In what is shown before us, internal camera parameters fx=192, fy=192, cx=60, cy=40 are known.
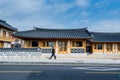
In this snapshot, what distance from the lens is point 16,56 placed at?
25.9 meters

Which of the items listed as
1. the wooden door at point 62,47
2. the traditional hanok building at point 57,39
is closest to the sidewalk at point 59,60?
the traditional hanok building at point 57,39

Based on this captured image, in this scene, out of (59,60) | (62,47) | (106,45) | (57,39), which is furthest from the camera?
(106,45)

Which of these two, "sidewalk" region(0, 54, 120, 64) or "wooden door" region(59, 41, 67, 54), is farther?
"wooden door" region(59, 41, 67, 54)

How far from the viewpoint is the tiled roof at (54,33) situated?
3375 cm

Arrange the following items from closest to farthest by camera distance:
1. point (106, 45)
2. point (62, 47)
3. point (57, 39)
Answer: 1. point (57, 39)
2. point (62, 47)
3. point (106, 45)

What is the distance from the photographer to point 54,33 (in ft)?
119

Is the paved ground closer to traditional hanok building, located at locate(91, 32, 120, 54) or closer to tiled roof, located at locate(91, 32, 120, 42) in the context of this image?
traditional hanok building, located at locate(91, 32, 120, 54)

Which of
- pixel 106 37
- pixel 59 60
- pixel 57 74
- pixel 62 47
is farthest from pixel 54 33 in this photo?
pixel 57 74

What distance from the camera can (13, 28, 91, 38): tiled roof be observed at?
3375 centimetres

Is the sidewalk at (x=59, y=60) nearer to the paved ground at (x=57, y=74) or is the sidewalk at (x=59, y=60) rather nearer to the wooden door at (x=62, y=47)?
the paved ground at (x=57, y=74)

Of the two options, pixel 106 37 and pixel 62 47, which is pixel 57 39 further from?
pixel 106 37

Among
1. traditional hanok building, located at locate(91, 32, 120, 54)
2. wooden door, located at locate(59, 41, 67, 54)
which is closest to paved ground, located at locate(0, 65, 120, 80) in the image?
wooden door, located at locate(59, 41, 67, 54)

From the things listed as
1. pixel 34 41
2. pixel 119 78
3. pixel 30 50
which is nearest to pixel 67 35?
pixel 34 41

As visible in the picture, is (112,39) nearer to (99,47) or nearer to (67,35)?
(99,47)
